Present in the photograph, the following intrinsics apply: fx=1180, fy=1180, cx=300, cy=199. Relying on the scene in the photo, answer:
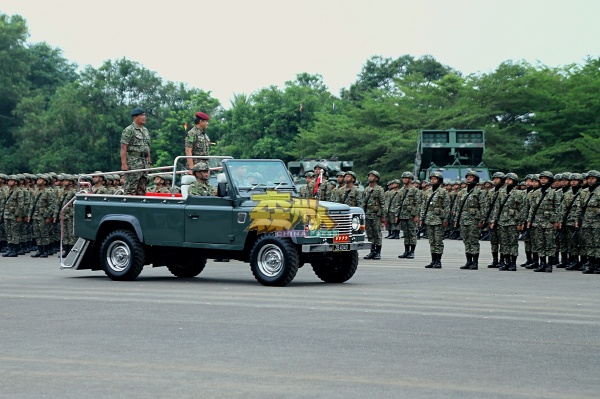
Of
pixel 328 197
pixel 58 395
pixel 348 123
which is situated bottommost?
pixel 58 395

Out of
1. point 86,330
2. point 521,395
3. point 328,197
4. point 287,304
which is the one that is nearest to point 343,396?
point 521,395

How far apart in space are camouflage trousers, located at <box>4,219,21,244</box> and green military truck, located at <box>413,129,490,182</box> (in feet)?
58.3

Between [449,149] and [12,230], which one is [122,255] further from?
[449,149]

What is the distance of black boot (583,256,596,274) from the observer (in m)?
22.6

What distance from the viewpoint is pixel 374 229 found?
2669 cm

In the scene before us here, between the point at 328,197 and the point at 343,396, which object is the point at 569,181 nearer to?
the point at 328,197

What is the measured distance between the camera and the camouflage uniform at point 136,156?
20719 mm

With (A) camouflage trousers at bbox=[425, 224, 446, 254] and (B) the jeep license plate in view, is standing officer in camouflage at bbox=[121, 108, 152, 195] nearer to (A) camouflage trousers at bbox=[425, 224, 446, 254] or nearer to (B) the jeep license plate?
(B) the jeep license plate

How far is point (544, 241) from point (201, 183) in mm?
7464

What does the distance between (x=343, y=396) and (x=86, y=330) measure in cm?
471

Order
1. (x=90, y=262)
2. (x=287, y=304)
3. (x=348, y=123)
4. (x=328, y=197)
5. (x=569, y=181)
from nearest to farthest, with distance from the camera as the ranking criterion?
(x=287, y=304) < (x=90, y=262) < (x=569, y=181) < (x=328, y=197) < (x=348, y=123)

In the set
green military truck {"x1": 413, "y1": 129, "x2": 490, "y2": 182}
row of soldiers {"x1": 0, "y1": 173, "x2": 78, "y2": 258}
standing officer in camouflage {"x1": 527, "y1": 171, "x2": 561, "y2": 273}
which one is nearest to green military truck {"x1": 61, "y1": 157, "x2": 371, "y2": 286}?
standing officer in camouflage {"x1": 527, "y1": 171, "x2": 561, "y2": 273}

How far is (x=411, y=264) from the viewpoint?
81.6 feet

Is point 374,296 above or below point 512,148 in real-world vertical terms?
below
